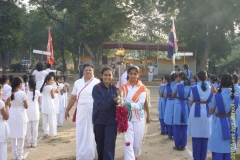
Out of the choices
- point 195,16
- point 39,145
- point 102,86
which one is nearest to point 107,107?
point 102,86

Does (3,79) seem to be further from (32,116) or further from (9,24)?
(9,24)

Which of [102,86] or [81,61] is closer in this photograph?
[102,86]

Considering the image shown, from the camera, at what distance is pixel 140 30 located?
3688 centimetres

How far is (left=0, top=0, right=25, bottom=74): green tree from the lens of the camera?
29744 millimetres

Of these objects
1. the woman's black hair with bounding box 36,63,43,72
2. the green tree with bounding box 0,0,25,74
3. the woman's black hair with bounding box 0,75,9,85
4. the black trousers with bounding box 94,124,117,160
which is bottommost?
the black trousers with bounding box 94,124,117,160

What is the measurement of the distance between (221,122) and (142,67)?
29.1 m

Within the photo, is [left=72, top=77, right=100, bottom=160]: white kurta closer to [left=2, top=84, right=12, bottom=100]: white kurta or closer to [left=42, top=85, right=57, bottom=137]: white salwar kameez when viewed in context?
[left=2, top=84, right=12, bottom=100]: white kurta

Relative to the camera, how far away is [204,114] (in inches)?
275

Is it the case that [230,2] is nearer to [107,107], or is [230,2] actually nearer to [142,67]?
[142,67]

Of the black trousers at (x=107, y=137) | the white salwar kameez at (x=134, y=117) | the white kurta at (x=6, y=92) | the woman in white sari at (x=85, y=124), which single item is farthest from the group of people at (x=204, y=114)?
the white kurta at (x=6, y=92)

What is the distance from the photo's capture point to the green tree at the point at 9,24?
29.7m

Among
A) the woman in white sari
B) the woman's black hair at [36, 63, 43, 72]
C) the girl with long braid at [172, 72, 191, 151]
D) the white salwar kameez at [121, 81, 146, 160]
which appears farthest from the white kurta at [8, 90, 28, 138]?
the woman's black hair at [36, 63, 43, 72]

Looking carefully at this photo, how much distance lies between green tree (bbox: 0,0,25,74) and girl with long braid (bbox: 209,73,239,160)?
86.9 feet

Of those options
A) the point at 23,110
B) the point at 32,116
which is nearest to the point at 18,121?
the point at 23,110
